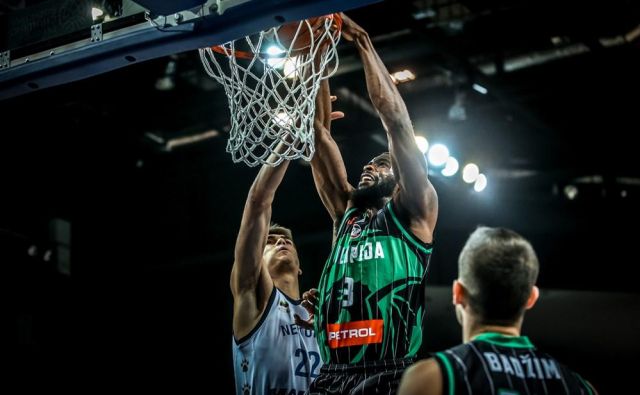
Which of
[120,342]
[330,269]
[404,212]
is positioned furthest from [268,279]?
[120,342]

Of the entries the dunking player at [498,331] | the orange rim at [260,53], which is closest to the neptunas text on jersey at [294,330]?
the orange rim at [260,53]

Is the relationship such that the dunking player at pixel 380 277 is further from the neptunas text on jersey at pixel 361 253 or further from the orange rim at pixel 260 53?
the orange rim at pixel 260 53

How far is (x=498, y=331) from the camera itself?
2.25 metres

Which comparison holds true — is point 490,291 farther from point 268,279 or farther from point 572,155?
point 572,155

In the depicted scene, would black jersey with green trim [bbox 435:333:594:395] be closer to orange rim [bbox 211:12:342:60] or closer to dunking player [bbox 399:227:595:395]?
dunking player [bbox 399:227:595:395]

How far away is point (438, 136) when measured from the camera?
8.16 m

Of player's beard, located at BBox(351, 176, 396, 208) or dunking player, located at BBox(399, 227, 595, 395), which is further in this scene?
player's beard, located at BBox(351, 176, 396, 208)

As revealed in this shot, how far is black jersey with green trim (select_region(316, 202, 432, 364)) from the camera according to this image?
3.40 m

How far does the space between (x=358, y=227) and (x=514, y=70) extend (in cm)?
496

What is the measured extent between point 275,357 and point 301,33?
5.36ft

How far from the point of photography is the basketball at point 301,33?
11.6 ft

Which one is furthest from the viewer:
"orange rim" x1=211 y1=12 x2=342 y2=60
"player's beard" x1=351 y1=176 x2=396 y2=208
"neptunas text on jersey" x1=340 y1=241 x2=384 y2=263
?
"player's beard" x1=351 y1=176 x2=396 y2=208

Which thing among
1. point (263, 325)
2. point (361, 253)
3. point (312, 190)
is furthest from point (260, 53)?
→ point (312, 190)

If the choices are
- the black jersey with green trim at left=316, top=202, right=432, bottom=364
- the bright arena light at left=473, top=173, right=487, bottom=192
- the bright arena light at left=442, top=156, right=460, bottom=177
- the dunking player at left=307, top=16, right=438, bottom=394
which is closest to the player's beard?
the dunking player at left=307, top=16, right=438, bottom=394
